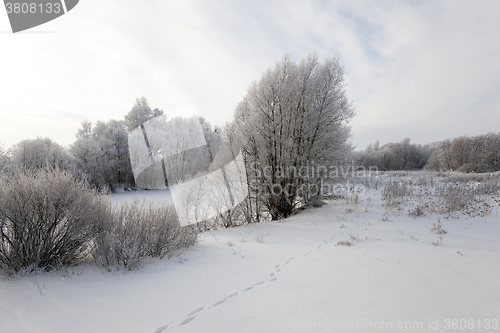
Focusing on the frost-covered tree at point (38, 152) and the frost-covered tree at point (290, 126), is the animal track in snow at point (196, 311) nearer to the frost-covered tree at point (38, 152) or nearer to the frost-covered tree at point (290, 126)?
the frost-covered tree at point (290, 126)

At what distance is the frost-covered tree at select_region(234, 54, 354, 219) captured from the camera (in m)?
9.73

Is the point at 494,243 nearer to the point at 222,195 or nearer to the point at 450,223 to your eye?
the point at 450,223

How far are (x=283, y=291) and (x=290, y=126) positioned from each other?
7557 millimetres

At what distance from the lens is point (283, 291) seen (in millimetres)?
3281

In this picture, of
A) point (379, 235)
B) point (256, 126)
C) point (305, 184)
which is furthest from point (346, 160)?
point (379, 235)

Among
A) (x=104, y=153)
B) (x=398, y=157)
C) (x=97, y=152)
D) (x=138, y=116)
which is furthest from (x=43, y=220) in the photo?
(x=398, y=157)

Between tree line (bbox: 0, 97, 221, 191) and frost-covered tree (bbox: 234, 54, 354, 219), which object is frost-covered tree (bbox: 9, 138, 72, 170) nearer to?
tree line (bbox: 0, 97, 221, 191)

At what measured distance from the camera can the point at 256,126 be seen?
31.9ft

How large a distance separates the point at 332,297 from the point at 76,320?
307 cm

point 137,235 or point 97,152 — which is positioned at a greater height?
point 97,152

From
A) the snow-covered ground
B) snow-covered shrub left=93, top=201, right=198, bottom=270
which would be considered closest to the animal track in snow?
the snow-covered ground

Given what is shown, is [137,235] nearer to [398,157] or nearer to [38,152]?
[38,152]

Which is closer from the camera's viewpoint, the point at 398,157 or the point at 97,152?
the point at 97,152

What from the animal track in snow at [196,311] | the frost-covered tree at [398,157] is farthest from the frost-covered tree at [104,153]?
the frost-covered tree at [398,157]
